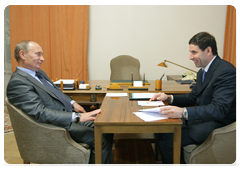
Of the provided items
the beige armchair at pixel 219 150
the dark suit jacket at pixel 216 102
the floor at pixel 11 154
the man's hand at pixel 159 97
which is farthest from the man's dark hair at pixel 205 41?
the floor at pixel 11 154

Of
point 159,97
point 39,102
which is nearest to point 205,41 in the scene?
point 159,97

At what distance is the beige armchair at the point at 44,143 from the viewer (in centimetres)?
145

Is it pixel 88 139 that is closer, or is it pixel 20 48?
pixel 88 139

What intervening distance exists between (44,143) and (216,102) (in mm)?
1277

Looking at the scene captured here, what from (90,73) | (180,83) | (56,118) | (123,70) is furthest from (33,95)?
(90,73)

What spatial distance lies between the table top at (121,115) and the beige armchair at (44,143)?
30 cm

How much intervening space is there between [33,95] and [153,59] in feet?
11.2

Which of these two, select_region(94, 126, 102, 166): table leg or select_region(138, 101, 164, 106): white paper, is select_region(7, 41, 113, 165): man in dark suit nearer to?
select_region(94, 126, 102, 166): table leg

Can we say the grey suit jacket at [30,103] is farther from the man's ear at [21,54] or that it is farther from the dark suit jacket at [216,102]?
the dark suit jacket at [216,102]

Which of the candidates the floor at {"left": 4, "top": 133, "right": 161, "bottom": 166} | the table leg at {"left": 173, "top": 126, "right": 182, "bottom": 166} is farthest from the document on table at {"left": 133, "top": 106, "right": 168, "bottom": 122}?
the floor at {"left": 4, "top": 133, "right": 161, "bottom": 166}

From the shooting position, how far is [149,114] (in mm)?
1511

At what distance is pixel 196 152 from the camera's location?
1.44 meters

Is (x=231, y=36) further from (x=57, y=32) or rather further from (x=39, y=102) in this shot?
(x=39, y=102)

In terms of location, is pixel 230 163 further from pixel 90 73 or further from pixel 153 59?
pixel 90 73
